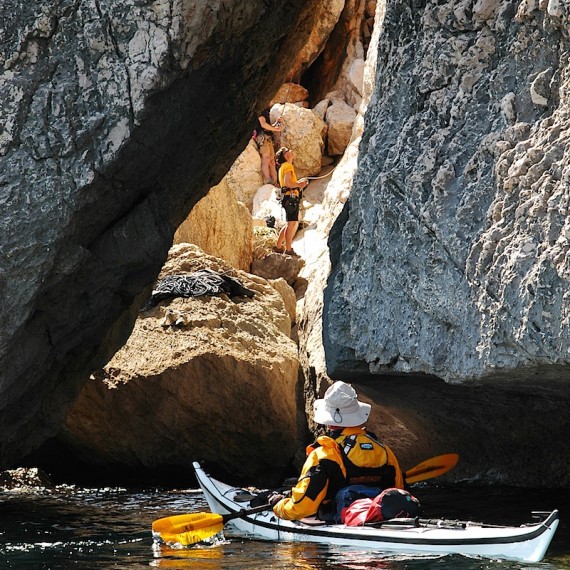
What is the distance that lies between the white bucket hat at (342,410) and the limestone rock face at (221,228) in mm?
7503

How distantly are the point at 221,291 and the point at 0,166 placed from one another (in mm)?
4398

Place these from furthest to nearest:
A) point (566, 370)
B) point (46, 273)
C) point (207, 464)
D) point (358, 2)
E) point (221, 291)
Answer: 1. point (358, 2)
2. point (221, 291)
3. point (207, 464)
4. point (46, 273)
5. point (566, 370)

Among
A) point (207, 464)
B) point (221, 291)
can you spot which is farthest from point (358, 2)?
point (207, 464)

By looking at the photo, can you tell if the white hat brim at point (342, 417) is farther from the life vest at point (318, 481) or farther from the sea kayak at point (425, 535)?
the sea kayak at point (425, 535)

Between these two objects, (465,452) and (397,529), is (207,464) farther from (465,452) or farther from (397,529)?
(397,529)

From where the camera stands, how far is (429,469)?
8.39 m

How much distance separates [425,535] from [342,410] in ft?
4.02

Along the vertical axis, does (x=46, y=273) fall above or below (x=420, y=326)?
above

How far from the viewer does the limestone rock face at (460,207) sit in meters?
6.72

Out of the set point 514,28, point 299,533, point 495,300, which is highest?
point 514,28

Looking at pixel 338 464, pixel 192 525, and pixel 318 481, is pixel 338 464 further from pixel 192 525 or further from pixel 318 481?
pixel 192 525

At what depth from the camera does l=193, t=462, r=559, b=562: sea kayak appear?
6.24m

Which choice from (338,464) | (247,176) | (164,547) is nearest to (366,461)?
(338,464)

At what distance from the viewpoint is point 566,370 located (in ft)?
22.1
